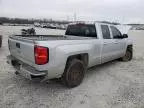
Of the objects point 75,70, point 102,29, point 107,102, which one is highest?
point 102,29

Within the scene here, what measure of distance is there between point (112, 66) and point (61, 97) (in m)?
3.50

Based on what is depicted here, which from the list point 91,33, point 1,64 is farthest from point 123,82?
point 1,64

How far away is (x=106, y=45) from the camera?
5.63 metres

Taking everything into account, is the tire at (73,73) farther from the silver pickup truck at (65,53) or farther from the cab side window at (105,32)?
the cab side window at (105,32)

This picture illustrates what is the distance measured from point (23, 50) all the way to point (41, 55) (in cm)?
63

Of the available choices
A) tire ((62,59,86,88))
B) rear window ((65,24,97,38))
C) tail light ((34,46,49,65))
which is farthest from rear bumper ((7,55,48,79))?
rear window ((65,24,97,38))

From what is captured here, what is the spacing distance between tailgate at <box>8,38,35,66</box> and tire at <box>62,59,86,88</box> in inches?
38.8

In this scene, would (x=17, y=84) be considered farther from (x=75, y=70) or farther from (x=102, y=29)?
(x=102, y=29)

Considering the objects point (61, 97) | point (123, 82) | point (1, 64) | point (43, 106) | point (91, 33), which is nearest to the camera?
point (43, 106)

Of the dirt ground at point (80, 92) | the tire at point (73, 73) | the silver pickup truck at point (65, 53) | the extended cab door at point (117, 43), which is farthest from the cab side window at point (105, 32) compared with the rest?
the tire at point (73, 73)

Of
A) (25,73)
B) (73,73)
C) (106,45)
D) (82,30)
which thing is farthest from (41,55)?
(106,45)

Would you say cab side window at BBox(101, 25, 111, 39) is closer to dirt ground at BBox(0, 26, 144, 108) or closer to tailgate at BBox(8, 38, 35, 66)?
dirt ground at BBox(0, 26, 144, 108)

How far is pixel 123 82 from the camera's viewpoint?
506 cm

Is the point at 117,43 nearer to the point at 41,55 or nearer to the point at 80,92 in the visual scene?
the point at 80,92
